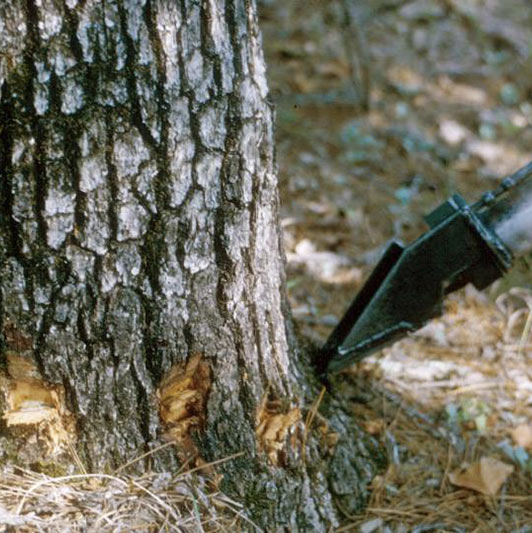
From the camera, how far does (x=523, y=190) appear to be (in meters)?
1.75

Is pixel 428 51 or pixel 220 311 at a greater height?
pixel 428 51

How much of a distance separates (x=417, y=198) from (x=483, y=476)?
1.77 metres

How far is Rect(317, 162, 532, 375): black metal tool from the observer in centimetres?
178

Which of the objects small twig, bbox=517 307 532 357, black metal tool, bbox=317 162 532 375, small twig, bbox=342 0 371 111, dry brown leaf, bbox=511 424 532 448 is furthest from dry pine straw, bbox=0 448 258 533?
small twig, bbox=342 0 371 111

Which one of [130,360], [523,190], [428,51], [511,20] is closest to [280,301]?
[130,360]

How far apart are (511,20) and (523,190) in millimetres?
4053

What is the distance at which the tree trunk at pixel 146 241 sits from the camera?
1342mm

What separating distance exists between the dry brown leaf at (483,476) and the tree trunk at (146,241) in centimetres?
56

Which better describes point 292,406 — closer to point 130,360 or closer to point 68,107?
point 130,360

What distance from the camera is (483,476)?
2.08 m

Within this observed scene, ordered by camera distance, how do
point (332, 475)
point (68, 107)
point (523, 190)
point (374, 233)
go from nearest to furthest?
point (68, 107) → point (523, 190) → point (332, 475) → point (374, 233)

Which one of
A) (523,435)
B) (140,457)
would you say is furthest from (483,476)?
(140,457)

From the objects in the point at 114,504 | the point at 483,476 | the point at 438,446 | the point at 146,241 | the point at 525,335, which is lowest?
the point at 483,476

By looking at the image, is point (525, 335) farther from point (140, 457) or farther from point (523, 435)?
point (140, 457)
